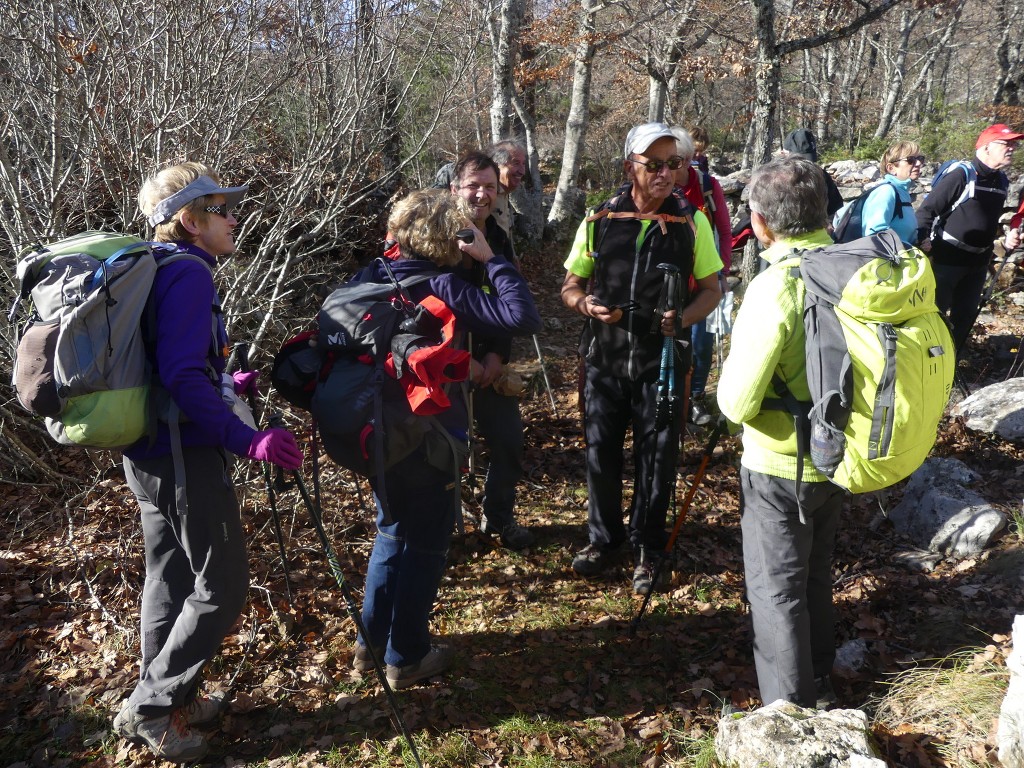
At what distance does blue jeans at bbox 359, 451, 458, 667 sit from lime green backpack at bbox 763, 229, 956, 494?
1508 millimetres

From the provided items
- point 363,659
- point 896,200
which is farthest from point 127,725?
point 896,200

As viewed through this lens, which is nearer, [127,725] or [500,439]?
[127,725]

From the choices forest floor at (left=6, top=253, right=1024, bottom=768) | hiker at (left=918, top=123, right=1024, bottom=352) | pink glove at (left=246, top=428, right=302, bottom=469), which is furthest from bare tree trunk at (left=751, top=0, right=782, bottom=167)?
→ pink glove at (left=246, top=428, right=302, bottom=469)

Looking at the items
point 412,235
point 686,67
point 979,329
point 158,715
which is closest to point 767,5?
point 979,329

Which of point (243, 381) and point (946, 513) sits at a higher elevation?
point (243, 381)

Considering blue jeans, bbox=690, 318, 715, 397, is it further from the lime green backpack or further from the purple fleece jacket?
the purple fleece jacket

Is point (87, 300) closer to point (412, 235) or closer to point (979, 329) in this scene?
point (412, 235)

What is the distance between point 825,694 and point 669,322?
185 centimetres

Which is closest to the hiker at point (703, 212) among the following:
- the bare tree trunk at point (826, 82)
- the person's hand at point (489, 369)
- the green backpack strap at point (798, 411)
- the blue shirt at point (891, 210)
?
the blue shirt at point (891, 210)

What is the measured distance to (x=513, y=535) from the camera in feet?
14.6

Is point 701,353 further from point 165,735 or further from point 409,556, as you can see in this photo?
point 165,735

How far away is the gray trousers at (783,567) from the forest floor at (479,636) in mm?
386

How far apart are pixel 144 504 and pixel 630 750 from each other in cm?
227

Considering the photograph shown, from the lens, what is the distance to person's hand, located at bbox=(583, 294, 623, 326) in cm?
367
